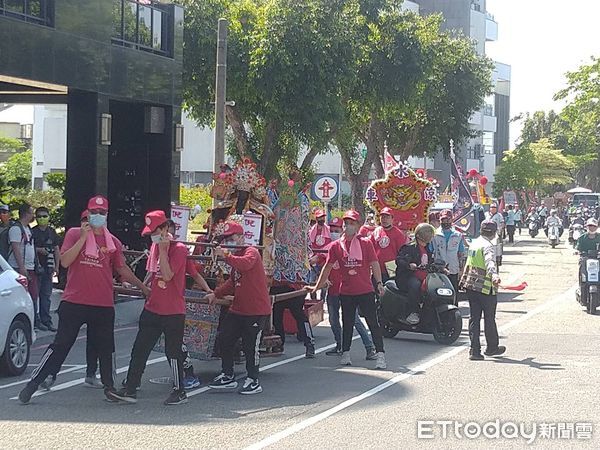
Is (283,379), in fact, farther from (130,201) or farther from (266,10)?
(266,10)

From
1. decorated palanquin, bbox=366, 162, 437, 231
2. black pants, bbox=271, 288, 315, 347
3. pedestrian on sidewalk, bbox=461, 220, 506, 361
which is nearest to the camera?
pedestrian on sidewalk, bbox=461, 220, 506, 361

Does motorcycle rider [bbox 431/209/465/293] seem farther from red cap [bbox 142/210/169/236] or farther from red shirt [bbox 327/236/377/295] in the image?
red cap [bbox 142/210/169/236]

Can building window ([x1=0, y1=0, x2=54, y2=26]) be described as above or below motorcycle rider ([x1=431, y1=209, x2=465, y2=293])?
above

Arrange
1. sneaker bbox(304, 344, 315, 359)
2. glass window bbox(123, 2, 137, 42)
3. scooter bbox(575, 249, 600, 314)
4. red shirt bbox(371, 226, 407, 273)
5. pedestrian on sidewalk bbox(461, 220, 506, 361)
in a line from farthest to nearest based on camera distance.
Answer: glass window bbox(123, 2, 137, 42) → scooter bbox(575, 249, 600, 314) → red shirt bbox(371, 226, 407, 273) → sneaker bbox(304, 344, 315, 359) → pedestrian on sidewalk bbox(461, 220, 506, 361)

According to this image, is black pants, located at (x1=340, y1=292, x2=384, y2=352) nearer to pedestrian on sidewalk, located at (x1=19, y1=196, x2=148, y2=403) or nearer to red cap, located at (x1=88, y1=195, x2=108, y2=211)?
pedestrian on sidewalk, located at (x1=19, y1=196, x2=148, y2=403)

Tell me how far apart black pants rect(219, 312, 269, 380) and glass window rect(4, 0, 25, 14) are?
911 cm

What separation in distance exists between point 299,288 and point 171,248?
14.1 ft

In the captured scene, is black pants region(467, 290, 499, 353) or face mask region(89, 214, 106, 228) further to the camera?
black pants region(467, 290, 499, 353)

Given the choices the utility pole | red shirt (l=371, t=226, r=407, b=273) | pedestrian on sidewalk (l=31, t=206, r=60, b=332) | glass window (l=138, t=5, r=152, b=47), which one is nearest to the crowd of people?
red shirt (l=371, t=226, r=407, b=273)

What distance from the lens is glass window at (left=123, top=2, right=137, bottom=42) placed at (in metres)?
21.7

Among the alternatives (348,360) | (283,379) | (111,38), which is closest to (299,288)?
(348,360)

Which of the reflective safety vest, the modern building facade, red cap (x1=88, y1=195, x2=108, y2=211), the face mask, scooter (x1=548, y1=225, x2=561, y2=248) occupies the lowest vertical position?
scooter (x1=548, y1=225, x2=561, y2=248)

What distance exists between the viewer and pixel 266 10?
34219 millimetres

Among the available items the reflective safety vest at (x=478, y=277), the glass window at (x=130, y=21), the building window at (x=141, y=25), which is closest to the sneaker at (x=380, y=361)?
the reflective safety vest at (x=478, y=277)
